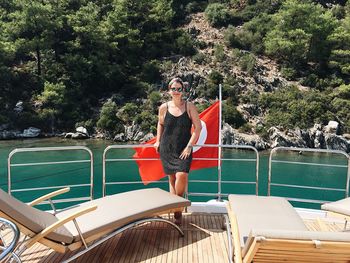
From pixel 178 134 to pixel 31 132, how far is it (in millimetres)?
22754

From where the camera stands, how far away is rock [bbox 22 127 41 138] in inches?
921

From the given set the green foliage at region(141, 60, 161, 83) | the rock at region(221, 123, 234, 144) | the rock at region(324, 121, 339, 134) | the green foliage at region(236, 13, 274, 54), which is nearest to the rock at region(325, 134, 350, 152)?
the rock at region(324, 121, 339, 134)

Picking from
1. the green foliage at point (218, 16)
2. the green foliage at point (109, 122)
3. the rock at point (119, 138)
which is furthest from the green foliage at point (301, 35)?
the rock at point (119, 138)

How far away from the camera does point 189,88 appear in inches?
1059

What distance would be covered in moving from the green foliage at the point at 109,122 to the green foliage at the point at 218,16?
16.4m

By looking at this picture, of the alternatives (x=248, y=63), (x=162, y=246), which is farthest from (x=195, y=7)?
(x=162, y=246)

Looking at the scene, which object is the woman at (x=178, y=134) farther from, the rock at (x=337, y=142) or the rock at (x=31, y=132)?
the rock at (x=31, y=132)

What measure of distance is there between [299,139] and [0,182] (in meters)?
17.1

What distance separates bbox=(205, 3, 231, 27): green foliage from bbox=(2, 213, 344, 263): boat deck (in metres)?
34.1

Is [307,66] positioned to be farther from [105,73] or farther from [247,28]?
[105,73]

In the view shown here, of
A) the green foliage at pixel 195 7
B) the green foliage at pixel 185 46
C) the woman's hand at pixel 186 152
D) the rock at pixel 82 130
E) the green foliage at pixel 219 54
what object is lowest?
the rock at pixel 82 130

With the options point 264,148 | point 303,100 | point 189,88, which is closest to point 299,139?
point 264,148

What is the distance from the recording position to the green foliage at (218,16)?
35031mm

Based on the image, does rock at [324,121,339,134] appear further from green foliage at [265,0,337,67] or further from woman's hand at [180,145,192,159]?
woman's hand at [180,145,192,159]
